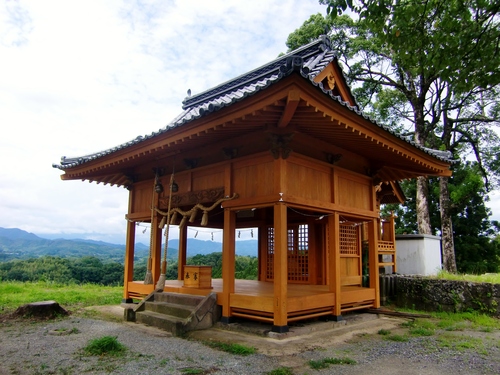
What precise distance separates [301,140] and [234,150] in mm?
1245

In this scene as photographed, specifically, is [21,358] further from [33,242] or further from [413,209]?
[33,242]

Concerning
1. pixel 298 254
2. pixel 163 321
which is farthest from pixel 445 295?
pixel 163 321

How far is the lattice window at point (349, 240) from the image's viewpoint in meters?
10.1

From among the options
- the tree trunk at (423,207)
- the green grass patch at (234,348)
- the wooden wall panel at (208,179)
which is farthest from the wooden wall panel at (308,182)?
the tree trunk at (423,207)

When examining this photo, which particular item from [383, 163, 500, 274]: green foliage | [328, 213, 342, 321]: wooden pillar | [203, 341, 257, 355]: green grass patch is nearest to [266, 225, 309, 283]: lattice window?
[328, 213, 342, 321]: wooden pillar

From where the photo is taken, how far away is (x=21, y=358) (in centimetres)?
490

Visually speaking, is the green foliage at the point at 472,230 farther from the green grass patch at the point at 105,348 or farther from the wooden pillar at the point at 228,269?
the green grass patch at the point at 105,348

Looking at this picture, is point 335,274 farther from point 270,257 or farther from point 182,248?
point 182,248

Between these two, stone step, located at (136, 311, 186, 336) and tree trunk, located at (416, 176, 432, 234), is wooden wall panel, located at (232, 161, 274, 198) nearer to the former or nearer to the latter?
stone step, located at (136, 311, 186, 336)

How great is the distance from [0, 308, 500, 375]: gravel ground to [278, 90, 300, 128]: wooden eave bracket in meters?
3.23

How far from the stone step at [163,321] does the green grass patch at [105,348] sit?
1.10 m

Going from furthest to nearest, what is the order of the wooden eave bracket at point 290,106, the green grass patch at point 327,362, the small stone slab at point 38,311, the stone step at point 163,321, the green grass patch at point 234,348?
the small stone slab at point 38,311, the stone step at point 163,321, the green grass patch at point 234,348, the wooden eave bracket at point 290,106, the green grass patch at point 327,362

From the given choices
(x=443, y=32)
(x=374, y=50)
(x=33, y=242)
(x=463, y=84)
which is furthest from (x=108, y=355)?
(x=33, y=242)

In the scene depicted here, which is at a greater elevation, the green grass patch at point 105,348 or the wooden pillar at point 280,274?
the wooden pillar at point 280,274
